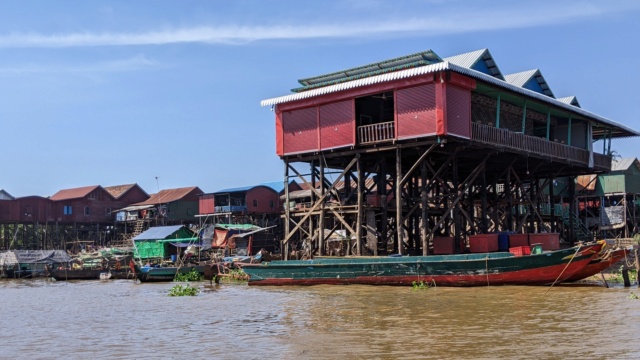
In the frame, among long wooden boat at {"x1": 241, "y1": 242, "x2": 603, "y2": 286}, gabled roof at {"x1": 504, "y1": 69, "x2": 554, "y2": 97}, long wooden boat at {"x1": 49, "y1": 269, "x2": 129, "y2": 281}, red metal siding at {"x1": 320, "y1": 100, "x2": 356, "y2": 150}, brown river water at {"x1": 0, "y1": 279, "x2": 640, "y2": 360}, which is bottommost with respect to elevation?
long wooden boat at {"x1": 49, "y1": 269, "x2": 129, "y2": 281}

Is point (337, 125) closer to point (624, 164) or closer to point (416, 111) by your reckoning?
point (416, 111)

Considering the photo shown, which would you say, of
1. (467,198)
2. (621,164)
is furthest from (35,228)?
(621,164)

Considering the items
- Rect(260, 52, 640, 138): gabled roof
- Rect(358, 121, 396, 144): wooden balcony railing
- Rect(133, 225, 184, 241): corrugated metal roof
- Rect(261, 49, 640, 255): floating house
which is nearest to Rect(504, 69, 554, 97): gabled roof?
Rect(261, 49, 640, 255): floating house

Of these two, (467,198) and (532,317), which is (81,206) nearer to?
(467,198)

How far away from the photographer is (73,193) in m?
63.1

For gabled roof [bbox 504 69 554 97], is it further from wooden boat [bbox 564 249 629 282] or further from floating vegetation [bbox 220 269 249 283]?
floating vegetation [bbox 220 269 249 283]

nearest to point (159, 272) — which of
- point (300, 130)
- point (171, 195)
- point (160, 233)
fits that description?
point (160, 233)

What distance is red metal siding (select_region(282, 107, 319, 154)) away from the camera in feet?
87.8

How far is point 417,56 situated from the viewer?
23.8 m

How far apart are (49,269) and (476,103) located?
26.1 metres

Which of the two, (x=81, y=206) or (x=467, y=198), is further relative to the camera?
(x=81, y=206)

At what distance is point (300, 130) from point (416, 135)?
222 inches

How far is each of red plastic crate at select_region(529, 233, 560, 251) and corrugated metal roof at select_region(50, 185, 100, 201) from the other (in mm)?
46577

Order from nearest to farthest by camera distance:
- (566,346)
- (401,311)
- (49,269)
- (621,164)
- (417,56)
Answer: (566,346), (401,311), (417,56), (49,269), (621,164)
